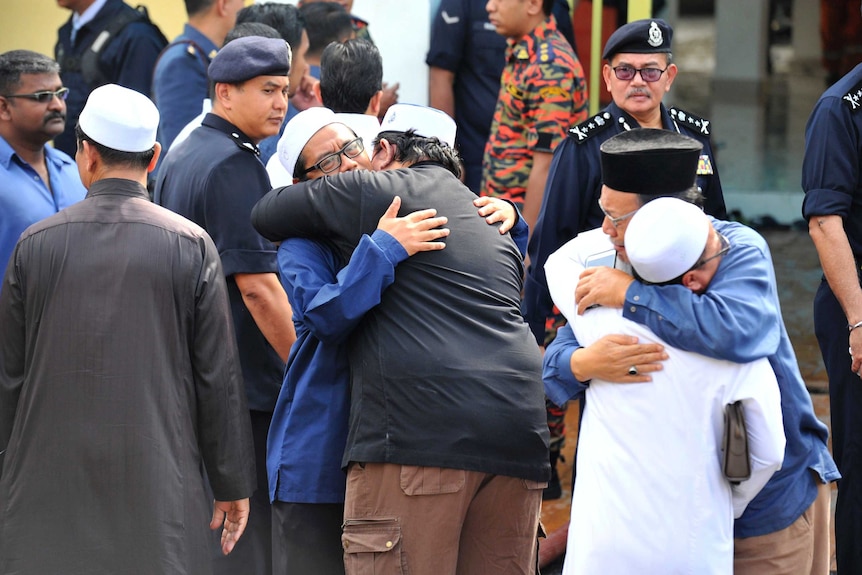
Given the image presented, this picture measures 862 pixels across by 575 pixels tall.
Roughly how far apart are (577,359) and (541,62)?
2.58 m

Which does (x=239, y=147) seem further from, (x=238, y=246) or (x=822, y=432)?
(x=822, y=432)

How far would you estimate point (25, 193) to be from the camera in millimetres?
4184

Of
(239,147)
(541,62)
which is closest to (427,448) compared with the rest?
(239,147)

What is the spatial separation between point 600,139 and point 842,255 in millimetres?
911

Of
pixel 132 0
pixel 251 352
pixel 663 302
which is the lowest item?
pixel 251 352

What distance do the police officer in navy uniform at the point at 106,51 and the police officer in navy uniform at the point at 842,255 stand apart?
11.2 ft

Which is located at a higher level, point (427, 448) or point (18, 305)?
point (18, 305)

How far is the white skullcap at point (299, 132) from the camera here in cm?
327

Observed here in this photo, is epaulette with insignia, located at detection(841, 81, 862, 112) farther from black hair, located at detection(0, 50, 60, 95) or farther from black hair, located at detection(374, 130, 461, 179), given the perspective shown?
black hair, located at detection(0, 50, 60, 95)

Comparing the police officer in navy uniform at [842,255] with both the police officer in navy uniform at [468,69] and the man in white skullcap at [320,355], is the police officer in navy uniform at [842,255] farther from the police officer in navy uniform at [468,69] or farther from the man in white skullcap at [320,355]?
the police officer in navy uniform at [468,69]

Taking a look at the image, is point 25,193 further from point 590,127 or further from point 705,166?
point 705,166

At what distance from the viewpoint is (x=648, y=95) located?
13.7 ft

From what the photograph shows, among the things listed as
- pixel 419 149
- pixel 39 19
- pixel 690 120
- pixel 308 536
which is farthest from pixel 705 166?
pixel 39 19

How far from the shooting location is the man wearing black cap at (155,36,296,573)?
12.1 ft
